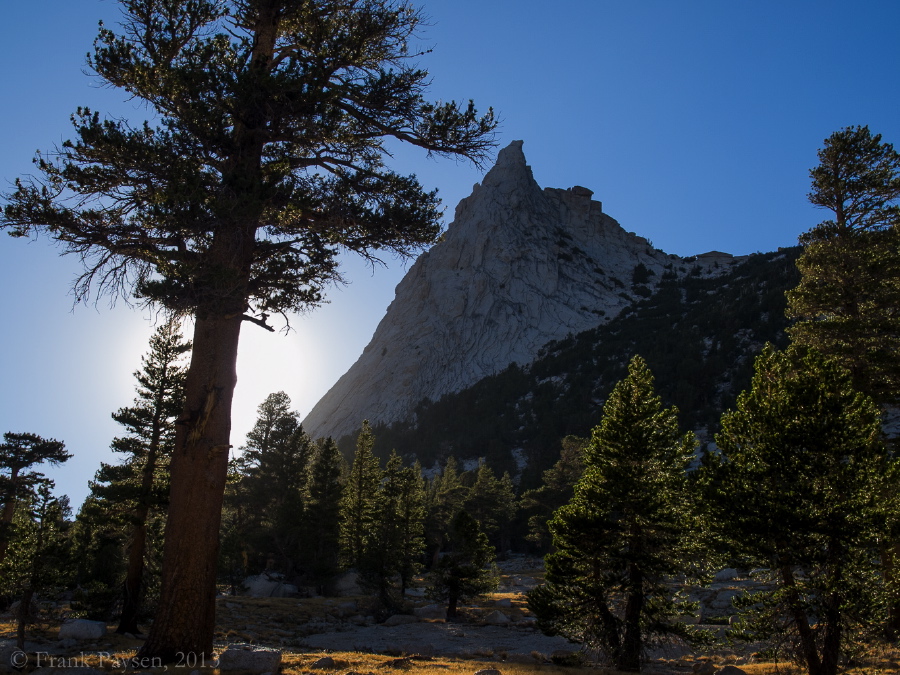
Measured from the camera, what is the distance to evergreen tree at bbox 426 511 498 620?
27.1 meters

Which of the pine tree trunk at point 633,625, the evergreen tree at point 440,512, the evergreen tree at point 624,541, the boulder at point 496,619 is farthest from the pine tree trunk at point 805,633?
the evergreen tree at point 440,512

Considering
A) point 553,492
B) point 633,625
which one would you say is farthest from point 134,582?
point 553,492

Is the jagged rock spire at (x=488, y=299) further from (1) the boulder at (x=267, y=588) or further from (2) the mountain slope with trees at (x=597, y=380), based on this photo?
(1) the boulder at (x=267, y=588)

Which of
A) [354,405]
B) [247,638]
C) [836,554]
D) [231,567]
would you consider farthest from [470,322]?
[836,554]

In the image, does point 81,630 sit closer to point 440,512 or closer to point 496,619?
point 496,619

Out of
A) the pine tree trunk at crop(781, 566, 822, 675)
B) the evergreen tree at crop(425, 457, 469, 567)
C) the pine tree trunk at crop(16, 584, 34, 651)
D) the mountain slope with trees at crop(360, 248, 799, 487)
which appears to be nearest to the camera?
the pine tree trunk at crop(781, 566, 822, 675)

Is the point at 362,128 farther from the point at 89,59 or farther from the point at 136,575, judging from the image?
the point at 136,575

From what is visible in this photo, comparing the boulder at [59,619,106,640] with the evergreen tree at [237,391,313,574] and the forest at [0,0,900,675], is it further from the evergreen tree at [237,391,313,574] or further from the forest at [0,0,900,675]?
the evergreen tree at [237,391,313,574]

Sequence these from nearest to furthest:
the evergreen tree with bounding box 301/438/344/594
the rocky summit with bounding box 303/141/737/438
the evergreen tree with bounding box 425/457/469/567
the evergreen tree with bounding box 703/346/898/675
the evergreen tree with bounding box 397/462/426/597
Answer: the evergreen tree with bounding box 703/346/898/675
the evergreen tree with bounding box 397/462/426/597
the evergreen tree with bounding box 301/438/344/594
the evergreen tree with bounding box 425/457/469/567
the rocky summit with bounding box 303/141/737/438

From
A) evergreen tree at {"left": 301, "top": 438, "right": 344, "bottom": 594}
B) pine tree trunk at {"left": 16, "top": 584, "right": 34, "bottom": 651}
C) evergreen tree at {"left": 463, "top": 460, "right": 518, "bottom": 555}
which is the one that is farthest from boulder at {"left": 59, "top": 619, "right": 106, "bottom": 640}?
evergreen tree at {"left": 463, "top": 460, "right": 518, "bottom": 555}

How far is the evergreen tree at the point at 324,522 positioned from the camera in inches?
1431

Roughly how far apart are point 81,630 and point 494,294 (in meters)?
98.8

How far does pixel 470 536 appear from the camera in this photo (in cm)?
2808

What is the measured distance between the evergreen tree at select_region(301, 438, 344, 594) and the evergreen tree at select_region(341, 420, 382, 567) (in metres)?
0.83
